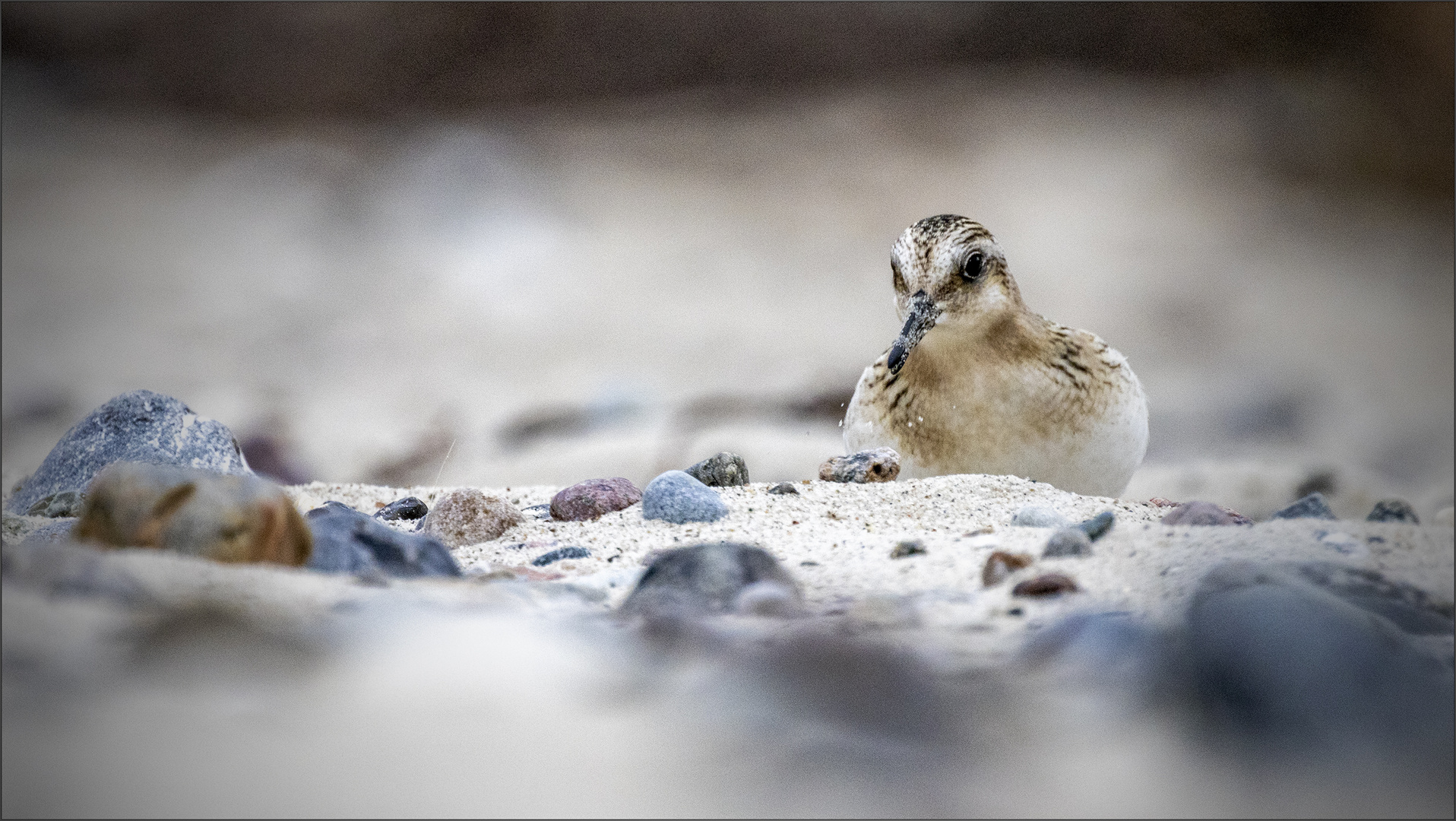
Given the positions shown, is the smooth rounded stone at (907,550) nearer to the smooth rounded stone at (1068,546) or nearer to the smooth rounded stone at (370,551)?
the smooth rounded stone at (1068,546)

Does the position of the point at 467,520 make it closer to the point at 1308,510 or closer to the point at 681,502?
the point at 681,502

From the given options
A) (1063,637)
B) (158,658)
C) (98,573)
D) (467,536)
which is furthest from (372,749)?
(467,536)

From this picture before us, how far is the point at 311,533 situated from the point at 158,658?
0.42m

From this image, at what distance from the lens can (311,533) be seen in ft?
3.92

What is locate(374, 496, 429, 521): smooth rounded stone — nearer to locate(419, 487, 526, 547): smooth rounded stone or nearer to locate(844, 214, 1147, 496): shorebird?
locate(419, 487, 526, 547): smooth rounded stone

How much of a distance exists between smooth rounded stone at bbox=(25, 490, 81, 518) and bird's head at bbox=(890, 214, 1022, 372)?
73.1 inches

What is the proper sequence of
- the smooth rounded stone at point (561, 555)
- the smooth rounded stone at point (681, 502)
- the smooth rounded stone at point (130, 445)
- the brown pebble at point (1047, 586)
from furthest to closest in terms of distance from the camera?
the smooth rounded stone at point (130, 445) → the smooth rounded stone at point (681, 502) → the smooth rounded stone at point (561, 555) → the brown pebble at point (1047, 586)

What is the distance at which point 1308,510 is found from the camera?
1430mm

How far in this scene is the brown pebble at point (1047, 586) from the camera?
41.3 inches

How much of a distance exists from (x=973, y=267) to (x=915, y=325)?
247 millimetres

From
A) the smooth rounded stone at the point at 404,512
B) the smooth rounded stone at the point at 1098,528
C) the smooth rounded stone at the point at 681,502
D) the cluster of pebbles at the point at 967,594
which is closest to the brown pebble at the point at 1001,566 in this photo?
the cluster of pebbles at the point at 967,594

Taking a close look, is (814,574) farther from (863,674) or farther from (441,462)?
(441,462)

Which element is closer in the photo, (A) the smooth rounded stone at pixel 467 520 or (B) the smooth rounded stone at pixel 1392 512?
(B) the smooth rounded stone at pixel 1392 512

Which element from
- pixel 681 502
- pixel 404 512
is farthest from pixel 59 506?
pixel 681 502
